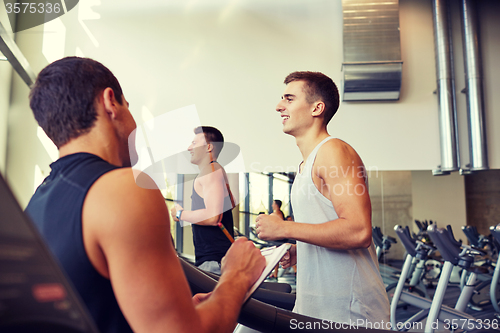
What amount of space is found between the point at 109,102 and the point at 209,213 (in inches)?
59.1

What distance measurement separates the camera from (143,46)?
5.58 metres

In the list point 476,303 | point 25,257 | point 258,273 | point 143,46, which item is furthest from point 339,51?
point 25,257

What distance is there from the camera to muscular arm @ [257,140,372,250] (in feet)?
4.00

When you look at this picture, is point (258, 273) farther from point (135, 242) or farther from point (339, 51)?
point (339, 51)

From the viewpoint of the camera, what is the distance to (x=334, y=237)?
1220mm

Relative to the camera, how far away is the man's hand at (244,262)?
0.76m

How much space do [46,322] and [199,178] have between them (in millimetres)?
2097

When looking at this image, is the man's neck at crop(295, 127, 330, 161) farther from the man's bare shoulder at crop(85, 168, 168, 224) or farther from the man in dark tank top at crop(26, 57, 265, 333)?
the man's bare shoulder at crop(85, 168, 168, 224)

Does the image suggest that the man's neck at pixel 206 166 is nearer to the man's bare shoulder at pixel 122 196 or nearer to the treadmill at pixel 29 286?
the man's bare shoulder at pixel 122 196

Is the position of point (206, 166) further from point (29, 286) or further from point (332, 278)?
point (29, 286)

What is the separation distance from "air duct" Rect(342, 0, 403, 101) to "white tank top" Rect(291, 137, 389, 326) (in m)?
4.07

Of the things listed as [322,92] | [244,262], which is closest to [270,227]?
[244,262]

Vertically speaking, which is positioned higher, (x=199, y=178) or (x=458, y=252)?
(x=199, y=178)

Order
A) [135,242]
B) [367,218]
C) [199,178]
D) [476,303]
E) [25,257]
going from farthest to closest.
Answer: [476,303]
[199,178]
[367,218]
[135,242]
[25,257]
